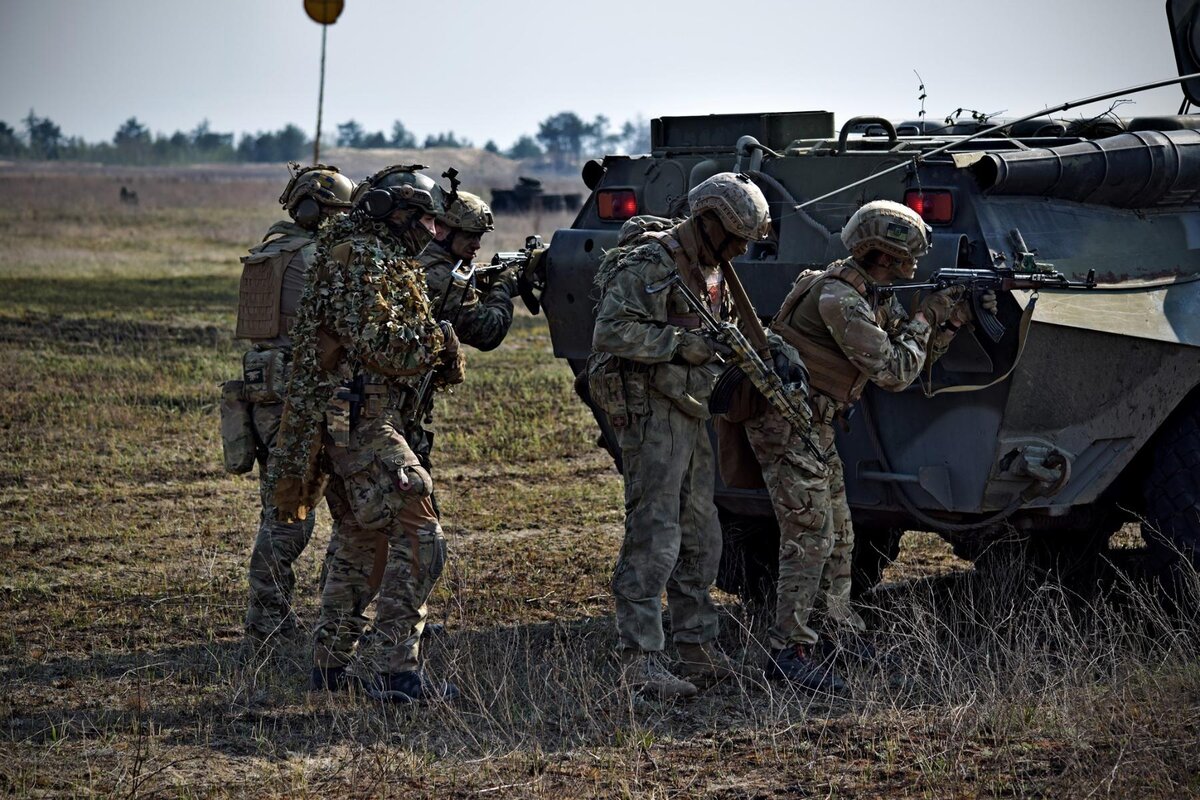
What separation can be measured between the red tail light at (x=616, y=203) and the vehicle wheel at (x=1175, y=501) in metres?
2.41

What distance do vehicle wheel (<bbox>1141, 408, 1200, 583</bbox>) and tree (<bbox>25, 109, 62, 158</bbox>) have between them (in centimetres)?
12218

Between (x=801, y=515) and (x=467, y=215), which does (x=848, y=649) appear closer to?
(x=801, y=515)

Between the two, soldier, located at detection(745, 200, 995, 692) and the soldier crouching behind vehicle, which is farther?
the soldier crouching behind vehicle

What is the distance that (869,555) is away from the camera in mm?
7598

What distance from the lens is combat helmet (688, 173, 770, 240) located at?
18.9 feet

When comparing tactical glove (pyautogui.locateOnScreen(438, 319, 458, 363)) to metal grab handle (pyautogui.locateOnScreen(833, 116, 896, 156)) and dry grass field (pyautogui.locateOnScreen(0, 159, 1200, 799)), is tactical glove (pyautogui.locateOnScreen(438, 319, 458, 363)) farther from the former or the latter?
metal grab handle (pyautogui.locateOnScreen(833, 116, 896, 156))

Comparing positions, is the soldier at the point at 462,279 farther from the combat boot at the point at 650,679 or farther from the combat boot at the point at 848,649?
the combat boot at the point at 848,649

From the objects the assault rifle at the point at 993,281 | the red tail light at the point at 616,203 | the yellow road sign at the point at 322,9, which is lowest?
the assault rifle at the point at 993,281

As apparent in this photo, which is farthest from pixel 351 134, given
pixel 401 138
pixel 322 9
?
pixel 322 9

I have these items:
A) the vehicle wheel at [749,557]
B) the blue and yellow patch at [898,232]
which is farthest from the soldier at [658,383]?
the vehicle wheel at [749,557]

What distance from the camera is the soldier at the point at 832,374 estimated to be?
580 cm

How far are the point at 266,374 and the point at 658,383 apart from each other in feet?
6.00

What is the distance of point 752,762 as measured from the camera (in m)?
5.26

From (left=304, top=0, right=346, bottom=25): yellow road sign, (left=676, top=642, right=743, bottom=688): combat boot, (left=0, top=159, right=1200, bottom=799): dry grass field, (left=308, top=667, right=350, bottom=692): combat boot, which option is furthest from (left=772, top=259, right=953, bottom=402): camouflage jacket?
(left=304, top=0, right=346, bottom=25): yellow road sign
